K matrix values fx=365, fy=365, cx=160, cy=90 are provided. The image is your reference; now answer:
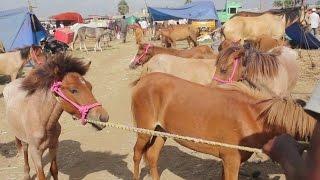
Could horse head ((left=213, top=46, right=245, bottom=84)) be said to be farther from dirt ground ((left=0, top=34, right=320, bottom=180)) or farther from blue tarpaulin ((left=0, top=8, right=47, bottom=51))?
blue tarpaulin ((left=0, top=8, right=47, bottom=51))

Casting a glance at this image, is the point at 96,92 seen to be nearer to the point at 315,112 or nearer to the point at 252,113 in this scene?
the point at 252,113

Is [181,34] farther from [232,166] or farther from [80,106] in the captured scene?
[232,166]

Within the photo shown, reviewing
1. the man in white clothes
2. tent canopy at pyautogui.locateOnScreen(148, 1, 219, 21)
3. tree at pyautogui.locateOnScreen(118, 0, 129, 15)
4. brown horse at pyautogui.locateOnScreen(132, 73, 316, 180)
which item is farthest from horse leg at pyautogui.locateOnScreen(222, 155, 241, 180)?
tree at pyautogui.locateOnScreen(118, 0, 129, 15)

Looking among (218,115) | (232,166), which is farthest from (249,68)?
(232,166)

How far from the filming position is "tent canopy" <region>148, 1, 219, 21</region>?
965 inches

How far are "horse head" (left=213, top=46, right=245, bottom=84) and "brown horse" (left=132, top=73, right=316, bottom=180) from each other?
3.49ft

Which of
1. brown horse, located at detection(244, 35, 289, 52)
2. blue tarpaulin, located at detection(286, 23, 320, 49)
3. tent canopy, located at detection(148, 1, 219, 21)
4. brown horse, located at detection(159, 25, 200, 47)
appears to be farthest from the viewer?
tent canopy, located at detection(148, 1, 219, 21)

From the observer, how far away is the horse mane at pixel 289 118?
2900 millimetres

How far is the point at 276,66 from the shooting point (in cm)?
552

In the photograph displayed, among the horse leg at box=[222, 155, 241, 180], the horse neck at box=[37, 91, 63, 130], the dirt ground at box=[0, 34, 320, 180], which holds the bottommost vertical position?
the dirt ground at box=[0, 34, 320, 180]

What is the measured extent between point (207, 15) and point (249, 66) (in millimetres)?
20579

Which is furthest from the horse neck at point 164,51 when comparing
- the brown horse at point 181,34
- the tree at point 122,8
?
the tree at point 122,8

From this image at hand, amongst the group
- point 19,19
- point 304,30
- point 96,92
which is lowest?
point 96,92

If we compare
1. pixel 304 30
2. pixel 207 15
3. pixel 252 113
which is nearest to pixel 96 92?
pixel 252 113
